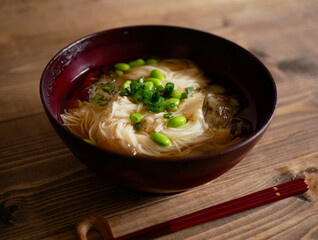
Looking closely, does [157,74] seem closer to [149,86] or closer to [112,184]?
[149,86]

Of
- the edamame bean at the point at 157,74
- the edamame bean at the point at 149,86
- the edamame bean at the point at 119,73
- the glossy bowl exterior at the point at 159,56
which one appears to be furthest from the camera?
the edamame bean at the point at 119,73

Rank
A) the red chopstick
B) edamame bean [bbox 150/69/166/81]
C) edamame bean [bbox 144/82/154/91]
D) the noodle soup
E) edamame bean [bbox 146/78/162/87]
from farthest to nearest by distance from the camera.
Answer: edamame bean [bbox 150/69/166/81] < edamame bean [bbox 146/78/162/87] < edamame bean [bbox 144/82/154/91] < the noodle soup < the red chopstick

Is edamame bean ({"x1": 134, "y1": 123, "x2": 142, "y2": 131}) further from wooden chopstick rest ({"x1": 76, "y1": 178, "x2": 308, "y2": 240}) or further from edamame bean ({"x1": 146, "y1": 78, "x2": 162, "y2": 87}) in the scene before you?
wooden chopstick rest ({"x1": 76, "y1": 178, "x2": 308, "y2": 240})

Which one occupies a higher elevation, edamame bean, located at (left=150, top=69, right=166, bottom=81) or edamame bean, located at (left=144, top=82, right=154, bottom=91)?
edamame bean, located at (left=144, top=82, right=154, bottom=91)

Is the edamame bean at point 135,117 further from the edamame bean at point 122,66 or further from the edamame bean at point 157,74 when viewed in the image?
the edamame bean at point 122,66

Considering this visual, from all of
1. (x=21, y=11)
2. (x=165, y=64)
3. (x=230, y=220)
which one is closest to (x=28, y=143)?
(x=165, y=64)

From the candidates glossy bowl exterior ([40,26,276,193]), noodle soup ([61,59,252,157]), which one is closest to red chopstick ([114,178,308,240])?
glossy bowl exterior ([40,26,276,193])

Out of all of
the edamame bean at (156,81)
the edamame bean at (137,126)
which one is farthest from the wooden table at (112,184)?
the edamame bean at (156,81)
